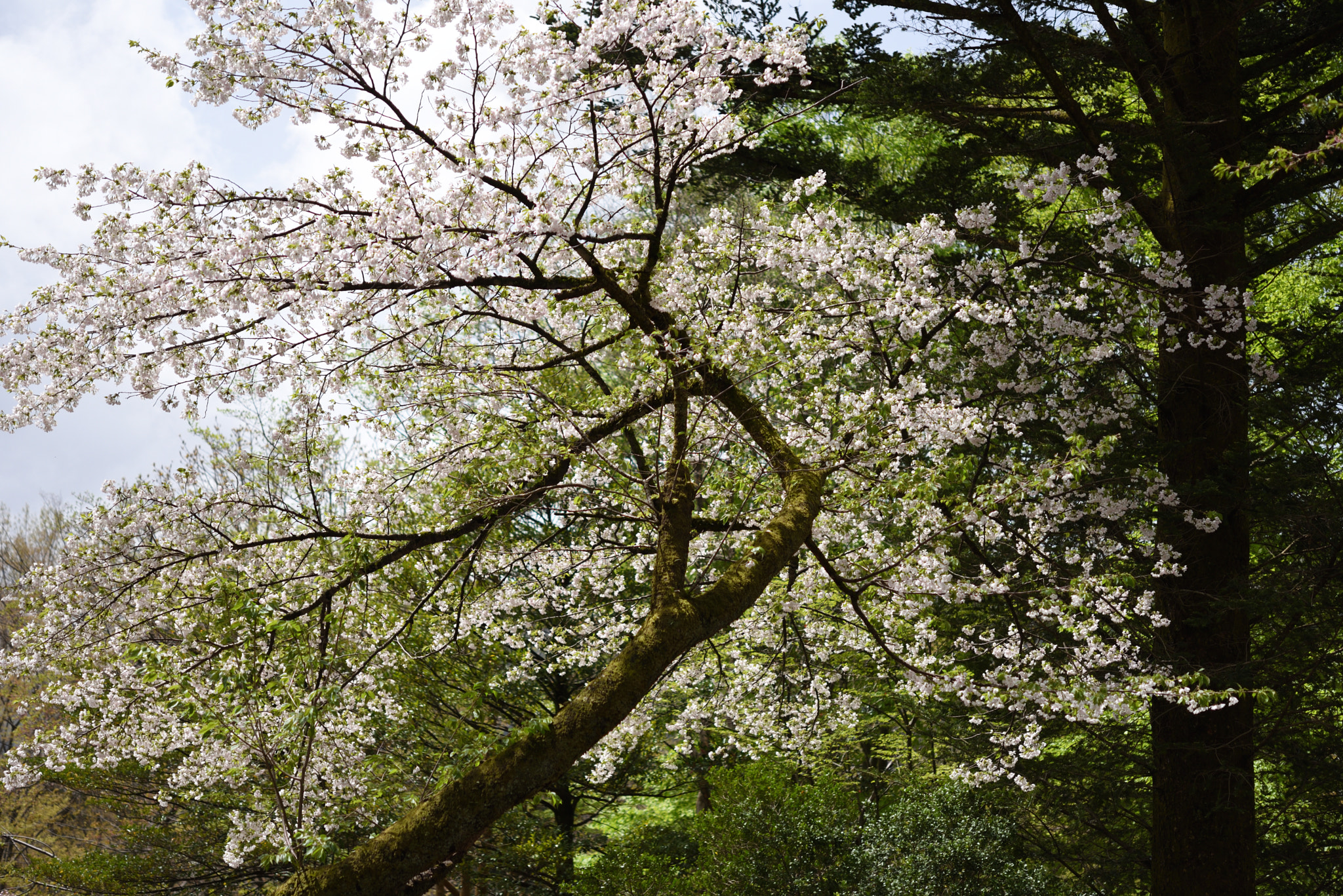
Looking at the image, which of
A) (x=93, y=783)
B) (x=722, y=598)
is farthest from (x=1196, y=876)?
(x=93, y=783)

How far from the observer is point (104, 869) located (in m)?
9.22

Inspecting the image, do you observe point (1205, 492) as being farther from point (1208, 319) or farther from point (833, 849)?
point (833, 849)

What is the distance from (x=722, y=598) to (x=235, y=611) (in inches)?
95.4

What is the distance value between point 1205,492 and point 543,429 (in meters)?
4.51

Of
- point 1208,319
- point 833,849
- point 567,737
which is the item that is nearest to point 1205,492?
point 1208,319

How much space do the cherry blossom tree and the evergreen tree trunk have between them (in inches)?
10.6

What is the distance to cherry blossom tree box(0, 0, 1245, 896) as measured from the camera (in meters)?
4.25

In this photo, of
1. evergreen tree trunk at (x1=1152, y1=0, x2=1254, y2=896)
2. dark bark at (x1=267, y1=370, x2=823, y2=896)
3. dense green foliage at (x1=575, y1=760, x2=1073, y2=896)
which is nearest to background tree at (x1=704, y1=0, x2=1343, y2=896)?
evergreen tree trunk at (x1=1152, y1=0, x2=1254, y2=896)

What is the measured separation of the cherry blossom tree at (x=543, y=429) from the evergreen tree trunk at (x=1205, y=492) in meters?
0.27

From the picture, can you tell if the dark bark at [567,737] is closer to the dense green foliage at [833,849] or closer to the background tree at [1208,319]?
the background tree at [1208,319]

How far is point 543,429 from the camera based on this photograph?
17.6 feet

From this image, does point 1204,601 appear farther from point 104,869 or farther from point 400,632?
point 104,869

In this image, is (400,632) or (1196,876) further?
(1196,876)

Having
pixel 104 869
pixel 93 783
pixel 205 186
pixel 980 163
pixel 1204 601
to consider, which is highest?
pixel 980 163
